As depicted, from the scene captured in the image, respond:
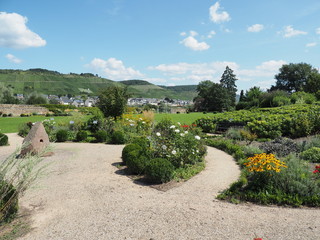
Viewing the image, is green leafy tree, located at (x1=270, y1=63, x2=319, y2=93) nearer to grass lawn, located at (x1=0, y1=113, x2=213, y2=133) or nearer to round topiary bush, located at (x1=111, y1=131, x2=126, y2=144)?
grass lawn, located at (x1=0, y1=113, x2=213, y2=133)

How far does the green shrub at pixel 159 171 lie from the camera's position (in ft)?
18.7

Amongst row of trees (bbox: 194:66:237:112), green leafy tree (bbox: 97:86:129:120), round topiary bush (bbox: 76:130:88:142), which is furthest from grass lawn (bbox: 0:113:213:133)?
row of trees (bbox: 194:66:237:112)

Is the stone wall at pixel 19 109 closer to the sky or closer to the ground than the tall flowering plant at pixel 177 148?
closer to the ground

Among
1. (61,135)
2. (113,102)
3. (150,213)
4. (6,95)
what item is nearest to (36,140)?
(61,135)

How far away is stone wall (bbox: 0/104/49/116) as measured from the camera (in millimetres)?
37031

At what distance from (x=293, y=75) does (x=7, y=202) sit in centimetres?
6654

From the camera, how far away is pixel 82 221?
3.89 metres

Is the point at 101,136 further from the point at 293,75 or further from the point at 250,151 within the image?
the point at 293,75

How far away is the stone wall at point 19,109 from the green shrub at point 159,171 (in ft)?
129

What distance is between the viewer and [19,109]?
3872cm

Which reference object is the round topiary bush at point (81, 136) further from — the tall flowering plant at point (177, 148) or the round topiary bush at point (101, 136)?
the tall flowering plant at point (177, 148)

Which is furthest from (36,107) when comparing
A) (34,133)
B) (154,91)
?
(154,91)

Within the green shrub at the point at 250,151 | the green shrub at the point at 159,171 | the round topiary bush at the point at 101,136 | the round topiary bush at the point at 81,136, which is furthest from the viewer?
the round topiary bush at the point at 81,136

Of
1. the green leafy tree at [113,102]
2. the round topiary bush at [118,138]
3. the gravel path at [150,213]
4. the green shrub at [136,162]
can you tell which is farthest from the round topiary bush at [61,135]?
the green shrub at [136,162]
